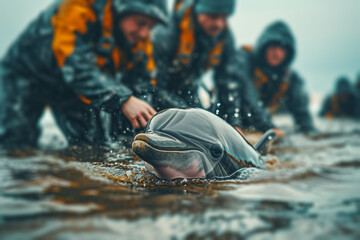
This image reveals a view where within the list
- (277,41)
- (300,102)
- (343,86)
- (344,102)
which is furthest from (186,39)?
(343,86)

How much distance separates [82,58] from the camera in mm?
3660

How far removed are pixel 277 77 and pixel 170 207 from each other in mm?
7679

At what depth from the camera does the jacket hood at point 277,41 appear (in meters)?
8.66

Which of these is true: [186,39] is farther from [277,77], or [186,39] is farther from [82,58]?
[277,77]

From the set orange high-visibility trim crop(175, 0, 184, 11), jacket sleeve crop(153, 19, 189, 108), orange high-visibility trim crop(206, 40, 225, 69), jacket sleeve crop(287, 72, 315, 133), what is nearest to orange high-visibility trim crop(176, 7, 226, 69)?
jacket sleeve crop(153, 19, 189, 108)

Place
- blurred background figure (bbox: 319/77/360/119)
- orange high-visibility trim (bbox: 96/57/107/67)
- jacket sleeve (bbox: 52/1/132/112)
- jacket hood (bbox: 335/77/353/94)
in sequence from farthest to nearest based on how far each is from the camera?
jacket hood (bbox: 335/77/353/94), blurred background figure (bbox: 319/77/360/119), orange high-visibility trim (bbox: 96/57/107/67), jacket sleeve (bbox: 52/1/132/112)

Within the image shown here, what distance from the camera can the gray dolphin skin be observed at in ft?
6.17

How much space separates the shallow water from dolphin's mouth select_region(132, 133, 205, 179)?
65mm

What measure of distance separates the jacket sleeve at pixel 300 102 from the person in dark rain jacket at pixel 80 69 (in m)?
5.73

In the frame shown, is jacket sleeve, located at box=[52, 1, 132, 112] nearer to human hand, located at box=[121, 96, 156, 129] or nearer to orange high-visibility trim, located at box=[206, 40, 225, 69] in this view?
human hand, located at box=[121, 96, 156, 129]

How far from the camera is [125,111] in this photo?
2789 millimetres

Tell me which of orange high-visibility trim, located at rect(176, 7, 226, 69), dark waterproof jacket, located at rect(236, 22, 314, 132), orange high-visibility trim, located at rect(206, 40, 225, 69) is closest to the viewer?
orange high-visibility trim, located at rect(176, 7, 226, 69)

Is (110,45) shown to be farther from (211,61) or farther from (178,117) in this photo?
(211,61)

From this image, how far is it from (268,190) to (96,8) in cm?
333
